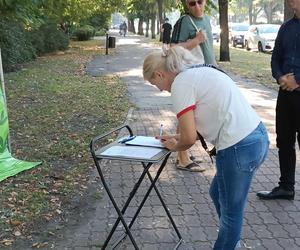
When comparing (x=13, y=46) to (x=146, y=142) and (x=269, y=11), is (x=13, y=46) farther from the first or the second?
(x=269, y=11)

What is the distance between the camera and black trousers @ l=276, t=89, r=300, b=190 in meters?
4.57

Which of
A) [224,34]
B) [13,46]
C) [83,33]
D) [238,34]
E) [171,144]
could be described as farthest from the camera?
[83,33]

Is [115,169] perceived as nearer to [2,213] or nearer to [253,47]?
[2,213]

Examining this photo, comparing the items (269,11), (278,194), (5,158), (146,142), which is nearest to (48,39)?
(5,158)

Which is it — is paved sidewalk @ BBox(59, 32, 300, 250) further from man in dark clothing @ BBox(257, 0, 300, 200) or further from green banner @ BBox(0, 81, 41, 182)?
green banner @ BBox(0, 81, 41, 182)

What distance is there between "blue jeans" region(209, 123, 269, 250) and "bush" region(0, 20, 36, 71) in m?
13.5

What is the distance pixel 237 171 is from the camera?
9.84 feet

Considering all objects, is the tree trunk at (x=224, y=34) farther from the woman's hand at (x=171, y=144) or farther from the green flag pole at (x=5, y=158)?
the woman's hand at (x=171, y=144)

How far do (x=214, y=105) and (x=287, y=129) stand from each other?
2.01 metres

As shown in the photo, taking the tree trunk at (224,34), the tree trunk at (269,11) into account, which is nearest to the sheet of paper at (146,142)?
the tree trunk at (224,34)

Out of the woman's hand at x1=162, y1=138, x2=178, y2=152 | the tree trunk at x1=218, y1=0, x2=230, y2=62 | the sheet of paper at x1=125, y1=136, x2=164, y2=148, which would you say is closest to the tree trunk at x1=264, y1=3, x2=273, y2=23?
the tree trunk at x1=218, y1=0, x2=230, y2=62

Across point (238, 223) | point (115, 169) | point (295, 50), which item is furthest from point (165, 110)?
point (238, 223)

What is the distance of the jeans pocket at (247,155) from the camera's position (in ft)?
9.77

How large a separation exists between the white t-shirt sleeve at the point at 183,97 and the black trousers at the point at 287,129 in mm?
1975
